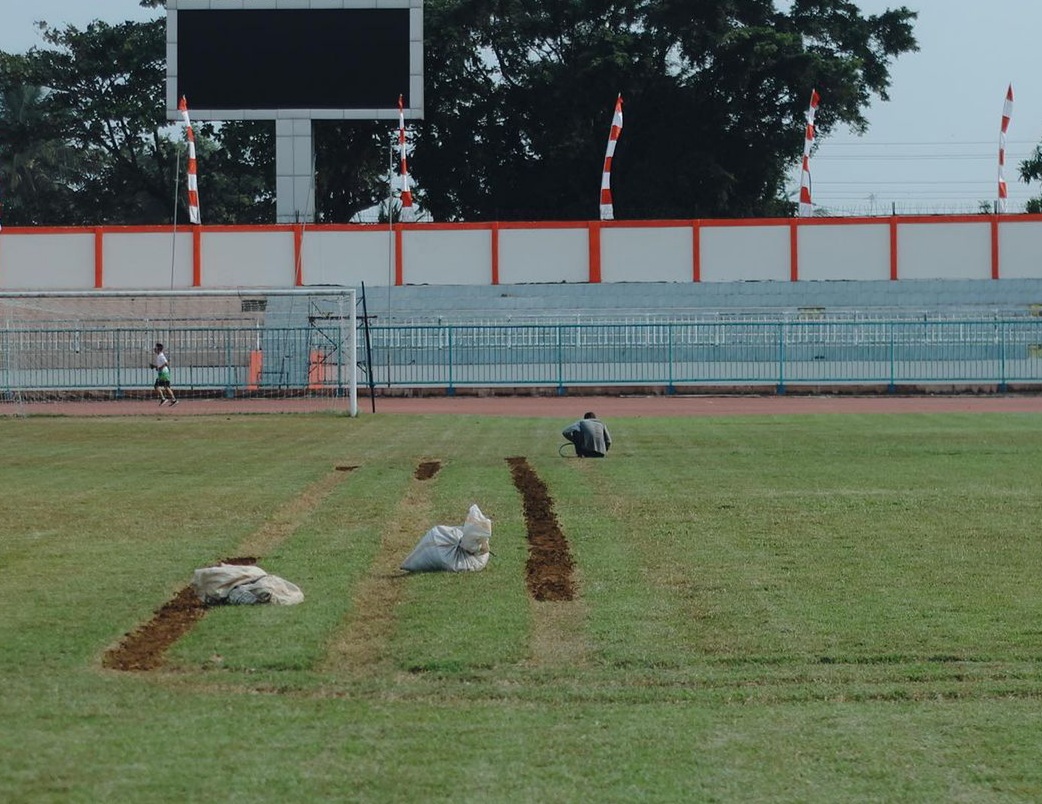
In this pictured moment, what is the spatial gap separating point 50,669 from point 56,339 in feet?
114

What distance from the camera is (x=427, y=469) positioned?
19.2m

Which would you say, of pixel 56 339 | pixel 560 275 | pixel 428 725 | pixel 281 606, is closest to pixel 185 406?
pixel 56 339

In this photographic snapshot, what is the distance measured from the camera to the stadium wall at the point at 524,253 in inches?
1973

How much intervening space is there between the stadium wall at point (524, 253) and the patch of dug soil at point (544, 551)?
33.9 m

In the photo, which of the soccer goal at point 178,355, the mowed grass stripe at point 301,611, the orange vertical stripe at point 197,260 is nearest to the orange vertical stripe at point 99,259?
the orange vertical stripe at point 197,260

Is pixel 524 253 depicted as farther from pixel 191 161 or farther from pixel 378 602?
pixel 378 602

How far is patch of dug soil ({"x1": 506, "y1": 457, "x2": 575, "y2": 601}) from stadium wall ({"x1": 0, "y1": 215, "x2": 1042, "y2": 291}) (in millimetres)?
33859

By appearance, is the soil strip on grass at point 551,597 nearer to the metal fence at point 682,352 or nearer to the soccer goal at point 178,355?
the soccer goal at point 178,355

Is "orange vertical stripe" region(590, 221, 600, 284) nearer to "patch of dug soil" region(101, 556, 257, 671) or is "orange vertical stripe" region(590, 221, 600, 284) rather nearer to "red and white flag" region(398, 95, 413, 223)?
"red and white flag" region(398, 95, 413, 223)

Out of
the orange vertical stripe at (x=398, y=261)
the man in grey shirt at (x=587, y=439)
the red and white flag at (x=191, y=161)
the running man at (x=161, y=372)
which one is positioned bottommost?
the man in grey shirt at (x=587, y=439)

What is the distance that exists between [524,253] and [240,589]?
41.9 m

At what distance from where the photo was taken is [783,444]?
74.4 ft

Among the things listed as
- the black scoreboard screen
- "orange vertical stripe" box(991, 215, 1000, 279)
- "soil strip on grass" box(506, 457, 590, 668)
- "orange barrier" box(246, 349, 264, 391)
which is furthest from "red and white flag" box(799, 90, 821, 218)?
"soil strip on grass" box(506, 457, 590, 668)

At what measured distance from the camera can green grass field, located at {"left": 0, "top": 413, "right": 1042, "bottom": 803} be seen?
5699 mm
